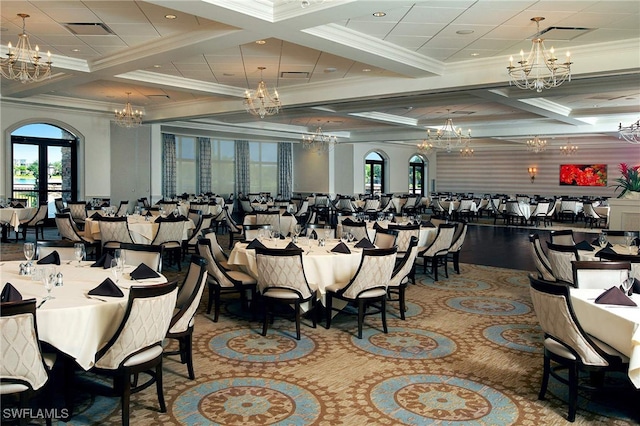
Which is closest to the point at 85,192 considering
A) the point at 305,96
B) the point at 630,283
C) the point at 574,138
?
the point at 305,96

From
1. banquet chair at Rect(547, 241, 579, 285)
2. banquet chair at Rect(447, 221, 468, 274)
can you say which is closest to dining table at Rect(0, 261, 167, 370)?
banquet chair at Rect(547, 241, 579, 285)

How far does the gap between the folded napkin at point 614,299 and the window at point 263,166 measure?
1992 cm

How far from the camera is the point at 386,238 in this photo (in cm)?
666

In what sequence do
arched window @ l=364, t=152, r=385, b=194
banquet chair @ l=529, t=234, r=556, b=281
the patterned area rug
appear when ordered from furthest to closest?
arched window @ l=364, t=152, r=385, b=194, banquet chair @ l=529, t=234, r=556, b=281, the patterned area rug

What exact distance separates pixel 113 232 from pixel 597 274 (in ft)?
21.4

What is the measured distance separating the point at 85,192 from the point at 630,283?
47.3 ft

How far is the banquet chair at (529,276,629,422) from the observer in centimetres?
323

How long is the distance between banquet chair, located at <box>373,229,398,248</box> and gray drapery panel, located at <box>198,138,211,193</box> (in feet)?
48.6

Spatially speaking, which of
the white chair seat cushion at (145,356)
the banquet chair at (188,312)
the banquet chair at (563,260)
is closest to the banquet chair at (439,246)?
the banquet chair at (563,260)

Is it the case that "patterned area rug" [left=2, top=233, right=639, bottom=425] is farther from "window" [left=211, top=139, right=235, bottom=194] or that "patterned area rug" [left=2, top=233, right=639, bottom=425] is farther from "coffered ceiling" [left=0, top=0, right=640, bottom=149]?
"window" [left=211, top=139, right=235, bottom=194]

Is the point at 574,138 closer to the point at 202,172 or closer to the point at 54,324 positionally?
the point at 202,172

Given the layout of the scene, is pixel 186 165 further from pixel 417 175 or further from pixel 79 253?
pixel 79 253

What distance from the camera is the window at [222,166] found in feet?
70.2

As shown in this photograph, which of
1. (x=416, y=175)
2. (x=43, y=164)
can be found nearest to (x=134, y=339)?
(x=43, y=164)
